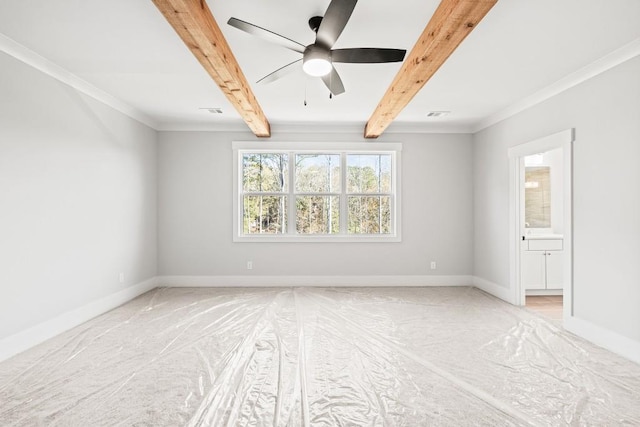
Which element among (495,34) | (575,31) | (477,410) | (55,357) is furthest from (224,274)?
(575,31)

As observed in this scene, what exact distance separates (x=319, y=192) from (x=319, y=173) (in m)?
0.32

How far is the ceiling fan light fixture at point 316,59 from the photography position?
2236 millimetres

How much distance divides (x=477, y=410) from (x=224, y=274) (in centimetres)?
412

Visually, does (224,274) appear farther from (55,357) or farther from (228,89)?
(228,89)

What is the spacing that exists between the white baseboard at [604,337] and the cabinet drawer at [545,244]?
1570mm

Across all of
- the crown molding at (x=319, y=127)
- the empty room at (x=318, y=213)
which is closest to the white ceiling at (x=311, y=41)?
the empty room at (x=318, y=213)

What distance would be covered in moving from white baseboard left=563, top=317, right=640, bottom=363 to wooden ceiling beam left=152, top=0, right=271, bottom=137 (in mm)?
3968

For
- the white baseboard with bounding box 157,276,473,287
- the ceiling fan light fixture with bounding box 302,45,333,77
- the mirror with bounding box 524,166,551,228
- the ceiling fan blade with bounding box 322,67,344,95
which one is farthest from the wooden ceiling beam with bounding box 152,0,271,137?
the mirror with bounding box 524,166,551,228

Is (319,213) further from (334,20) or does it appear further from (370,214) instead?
(334,20)

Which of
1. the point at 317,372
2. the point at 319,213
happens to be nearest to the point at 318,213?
the point at 319,213

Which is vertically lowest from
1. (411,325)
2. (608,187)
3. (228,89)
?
(411,325)

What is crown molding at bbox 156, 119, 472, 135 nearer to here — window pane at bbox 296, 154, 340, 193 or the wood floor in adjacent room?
window pane at bbox 296, 154, 340, 193

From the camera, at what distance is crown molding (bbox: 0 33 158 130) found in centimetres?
274

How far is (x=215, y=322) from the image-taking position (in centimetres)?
361
